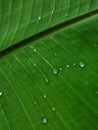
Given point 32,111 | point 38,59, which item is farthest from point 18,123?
Answer: point 38,59

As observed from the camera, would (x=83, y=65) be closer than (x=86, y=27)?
Yes

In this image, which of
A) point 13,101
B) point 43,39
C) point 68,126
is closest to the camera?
point 68,126

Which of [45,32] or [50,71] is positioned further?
[45,32]

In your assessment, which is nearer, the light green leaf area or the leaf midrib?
the light green leaf area

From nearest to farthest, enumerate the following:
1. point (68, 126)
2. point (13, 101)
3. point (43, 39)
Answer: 1. point (68, 126)
2. point (13, 101)
3. point (43, 39)

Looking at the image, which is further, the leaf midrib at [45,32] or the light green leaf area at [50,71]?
the leaf midrib at [45,32]

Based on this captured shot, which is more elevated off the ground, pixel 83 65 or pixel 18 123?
pixel 83 65

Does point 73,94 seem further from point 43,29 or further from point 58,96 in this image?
point 43,29
